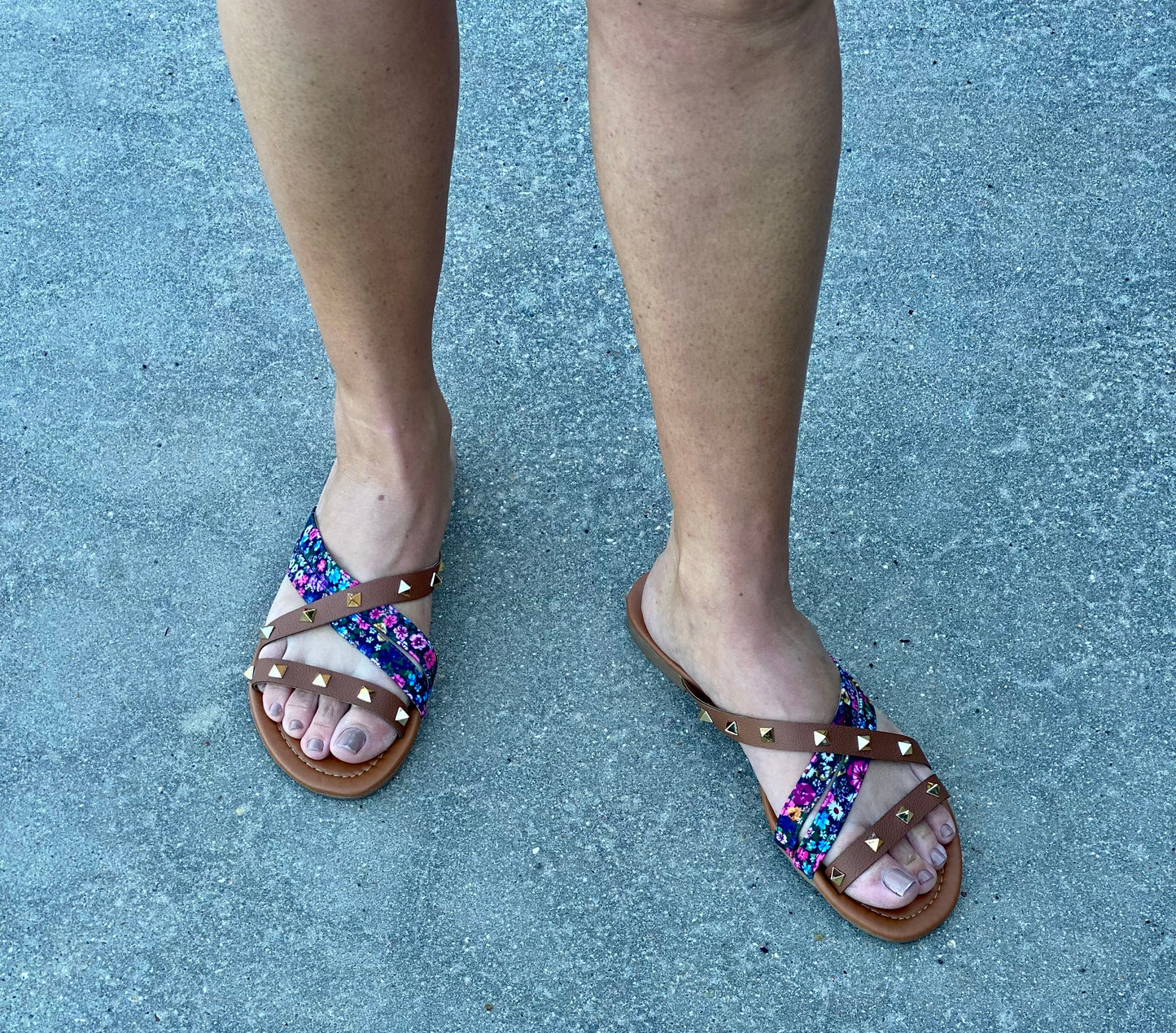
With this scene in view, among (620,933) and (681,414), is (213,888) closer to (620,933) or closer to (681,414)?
(620,933)

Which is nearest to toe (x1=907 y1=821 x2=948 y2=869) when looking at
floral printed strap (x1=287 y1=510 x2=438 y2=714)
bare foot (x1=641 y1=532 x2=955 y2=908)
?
bare foot (x1=641 y1=532 x2=955 y2=908)

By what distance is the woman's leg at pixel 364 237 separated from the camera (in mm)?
871

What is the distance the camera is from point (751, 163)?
748mm

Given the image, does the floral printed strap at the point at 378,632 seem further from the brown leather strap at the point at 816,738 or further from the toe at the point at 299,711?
the brown leather strap at the point at 816,738

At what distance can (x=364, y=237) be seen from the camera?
0.97m

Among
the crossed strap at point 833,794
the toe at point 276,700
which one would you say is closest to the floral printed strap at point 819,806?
the crossed strap at point 833,794

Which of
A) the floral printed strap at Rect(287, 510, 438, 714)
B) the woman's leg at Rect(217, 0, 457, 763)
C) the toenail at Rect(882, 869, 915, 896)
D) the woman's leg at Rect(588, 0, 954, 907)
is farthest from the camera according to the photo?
the floral printed strap at Rect(287, 510, 438, 714)

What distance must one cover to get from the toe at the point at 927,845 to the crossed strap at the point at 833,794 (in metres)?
0.01

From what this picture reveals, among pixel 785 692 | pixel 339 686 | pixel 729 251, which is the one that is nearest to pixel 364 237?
pixel 729 251

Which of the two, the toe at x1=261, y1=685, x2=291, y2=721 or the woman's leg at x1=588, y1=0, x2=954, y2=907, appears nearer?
the woman's leg at x1=588, y1=0, x2=954, y2=907

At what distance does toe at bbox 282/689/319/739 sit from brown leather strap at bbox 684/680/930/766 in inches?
16.1

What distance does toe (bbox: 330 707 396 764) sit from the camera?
112 cm

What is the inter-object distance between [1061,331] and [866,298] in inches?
9.8

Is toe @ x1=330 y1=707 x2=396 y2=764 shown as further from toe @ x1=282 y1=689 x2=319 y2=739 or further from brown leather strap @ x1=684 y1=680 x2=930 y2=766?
brown leather strap @ x1=684 y1=680 x2=930 y2=766
